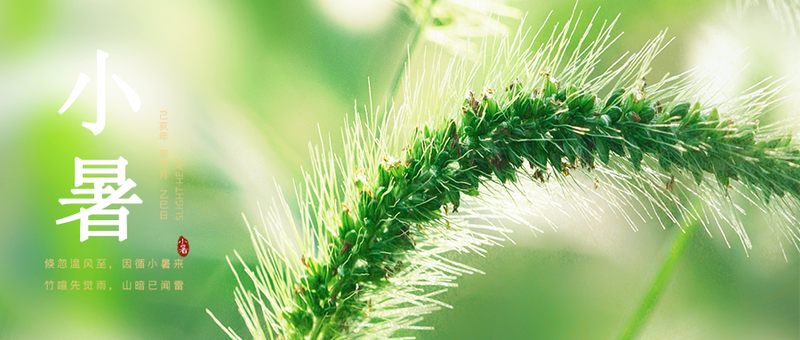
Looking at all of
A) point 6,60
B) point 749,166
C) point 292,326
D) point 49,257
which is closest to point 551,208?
point 749,166

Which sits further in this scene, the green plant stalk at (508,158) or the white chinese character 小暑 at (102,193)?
the white chinese character 小暑 at (102,193)

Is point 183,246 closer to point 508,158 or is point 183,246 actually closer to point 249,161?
point 249,161

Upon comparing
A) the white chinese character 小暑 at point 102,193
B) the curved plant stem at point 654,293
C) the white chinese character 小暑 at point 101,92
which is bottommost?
the curved plant stem at point 654,293

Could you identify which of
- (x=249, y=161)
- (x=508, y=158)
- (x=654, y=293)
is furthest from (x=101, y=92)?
(x=654, y=293)

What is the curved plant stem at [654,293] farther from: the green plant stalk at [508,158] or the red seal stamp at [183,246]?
the red seal stamp at [183,246]

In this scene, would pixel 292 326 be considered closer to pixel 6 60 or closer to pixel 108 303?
pixel 108 303

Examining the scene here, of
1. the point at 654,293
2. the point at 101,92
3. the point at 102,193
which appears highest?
the point at 101,92

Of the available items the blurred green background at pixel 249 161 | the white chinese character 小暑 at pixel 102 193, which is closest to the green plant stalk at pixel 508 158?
the blurred green background at pixel 249 161

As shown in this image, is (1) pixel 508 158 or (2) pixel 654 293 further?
(2) pixel 654 293

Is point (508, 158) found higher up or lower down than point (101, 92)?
lower down
